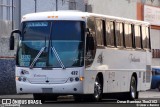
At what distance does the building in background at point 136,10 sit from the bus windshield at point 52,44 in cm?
1623

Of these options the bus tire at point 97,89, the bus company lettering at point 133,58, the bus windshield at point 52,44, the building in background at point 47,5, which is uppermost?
the building in background at point 47,5

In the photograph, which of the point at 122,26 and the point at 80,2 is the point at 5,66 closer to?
the point at 122,26

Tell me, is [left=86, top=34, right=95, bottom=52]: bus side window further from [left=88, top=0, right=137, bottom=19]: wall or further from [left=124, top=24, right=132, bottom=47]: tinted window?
[left=88, top=0, right=137, bottom=19]: wall

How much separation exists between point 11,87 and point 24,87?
793 cm

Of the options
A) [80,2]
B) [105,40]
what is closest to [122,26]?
[105,40]

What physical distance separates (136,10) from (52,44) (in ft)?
79.4

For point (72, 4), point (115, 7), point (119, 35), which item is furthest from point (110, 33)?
point (115, 7)

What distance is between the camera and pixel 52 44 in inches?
858

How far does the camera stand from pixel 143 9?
46.5 metres

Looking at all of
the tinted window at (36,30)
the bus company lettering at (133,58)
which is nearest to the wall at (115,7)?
the bus company lettering at (133,58)

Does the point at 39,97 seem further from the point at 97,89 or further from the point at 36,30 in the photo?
the point at 36,30

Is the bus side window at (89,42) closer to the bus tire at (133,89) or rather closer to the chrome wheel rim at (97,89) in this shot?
the chrome wheel rim at (97,89)

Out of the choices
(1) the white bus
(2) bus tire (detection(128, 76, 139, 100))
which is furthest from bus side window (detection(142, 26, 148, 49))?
(1) the white bus

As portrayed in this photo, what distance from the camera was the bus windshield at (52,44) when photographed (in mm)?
21609
